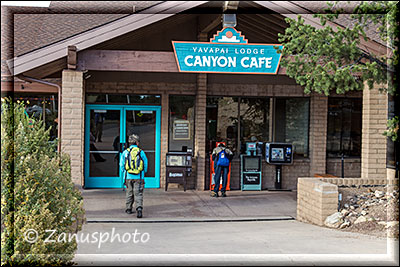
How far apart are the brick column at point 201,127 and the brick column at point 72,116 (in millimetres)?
3630

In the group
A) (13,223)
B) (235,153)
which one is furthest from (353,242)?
(235,153)

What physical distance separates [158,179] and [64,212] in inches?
325

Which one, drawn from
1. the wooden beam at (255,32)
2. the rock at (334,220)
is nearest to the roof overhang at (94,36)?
the wooden beam at (255,32)

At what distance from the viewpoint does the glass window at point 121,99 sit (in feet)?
45.9

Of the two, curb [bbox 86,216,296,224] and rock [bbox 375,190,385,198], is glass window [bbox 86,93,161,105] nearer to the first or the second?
curb [bbox 86,216,296,224]

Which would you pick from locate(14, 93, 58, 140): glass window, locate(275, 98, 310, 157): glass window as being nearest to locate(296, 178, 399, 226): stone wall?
locate(275, 98, 310, 157): glass window

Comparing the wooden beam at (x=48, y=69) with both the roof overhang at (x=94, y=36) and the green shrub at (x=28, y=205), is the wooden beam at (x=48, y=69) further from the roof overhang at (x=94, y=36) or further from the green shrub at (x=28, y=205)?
the green shrub at (x=28, y=205)

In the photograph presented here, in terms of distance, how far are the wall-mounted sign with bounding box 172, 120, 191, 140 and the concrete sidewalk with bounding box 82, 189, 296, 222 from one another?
1.48 metres

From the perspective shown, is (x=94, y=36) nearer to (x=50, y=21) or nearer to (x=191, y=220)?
(x=191, y=220)

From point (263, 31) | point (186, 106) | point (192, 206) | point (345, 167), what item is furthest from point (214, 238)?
point (345, 167)

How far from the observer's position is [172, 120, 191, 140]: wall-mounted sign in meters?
14.3

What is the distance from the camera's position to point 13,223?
5.45 metres

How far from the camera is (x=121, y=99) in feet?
46.1

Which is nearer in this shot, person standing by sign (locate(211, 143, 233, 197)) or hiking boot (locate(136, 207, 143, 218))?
hiking boot (locate(136, 207, 143, 218))
